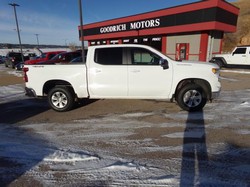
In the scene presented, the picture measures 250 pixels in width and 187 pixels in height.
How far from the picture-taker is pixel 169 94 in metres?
5.43

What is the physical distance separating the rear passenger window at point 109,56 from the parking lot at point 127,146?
1.49m

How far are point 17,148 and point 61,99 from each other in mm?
2391

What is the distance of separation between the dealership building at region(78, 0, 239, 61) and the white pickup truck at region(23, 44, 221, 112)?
40.5 feet

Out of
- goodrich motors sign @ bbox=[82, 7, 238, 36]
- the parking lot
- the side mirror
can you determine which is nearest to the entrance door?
goodrich motors sign @ bbox=[82, 7, 238, 36]

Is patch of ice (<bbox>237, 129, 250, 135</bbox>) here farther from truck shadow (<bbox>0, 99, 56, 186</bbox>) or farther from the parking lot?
truck shadow (<bbox>0, 99, 56, 186</bbox>)

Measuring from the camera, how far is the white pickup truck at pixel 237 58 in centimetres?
1541

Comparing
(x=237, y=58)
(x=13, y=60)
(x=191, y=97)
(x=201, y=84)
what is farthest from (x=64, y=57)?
(x=13, y=60)

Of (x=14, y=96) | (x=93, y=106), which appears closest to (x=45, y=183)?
(x=93, y=106)

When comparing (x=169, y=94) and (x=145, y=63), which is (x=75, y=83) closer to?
(x=145, y=63)

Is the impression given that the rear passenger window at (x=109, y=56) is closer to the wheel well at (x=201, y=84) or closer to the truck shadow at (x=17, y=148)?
the wheel well at (x=201, y=84)

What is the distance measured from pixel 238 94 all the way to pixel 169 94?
3.78 meters

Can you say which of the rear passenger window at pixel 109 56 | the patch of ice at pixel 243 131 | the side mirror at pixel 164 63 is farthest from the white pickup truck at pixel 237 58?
the rear passenger window at pixel 109 56

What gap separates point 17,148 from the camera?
3621 mm

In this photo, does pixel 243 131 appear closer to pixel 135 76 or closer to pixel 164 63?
pixel 164 63
